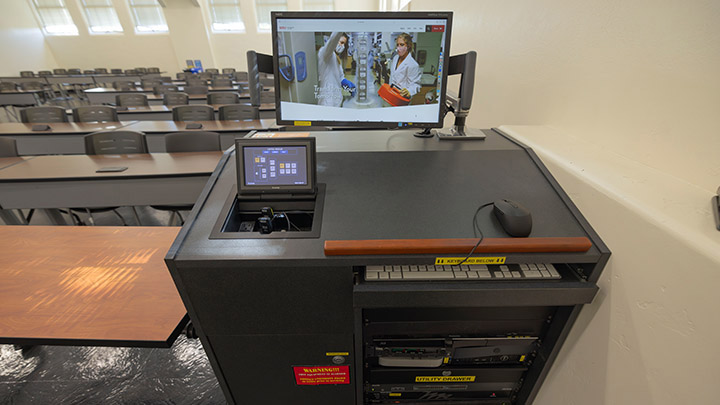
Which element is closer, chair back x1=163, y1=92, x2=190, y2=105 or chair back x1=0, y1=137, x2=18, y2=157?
chair back x1=0, y1=137, x2=18, y2=157

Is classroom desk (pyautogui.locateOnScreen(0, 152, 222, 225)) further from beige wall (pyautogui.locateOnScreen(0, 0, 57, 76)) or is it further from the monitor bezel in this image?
beige wall (pyautogui.locateOnScreen(0, 0, 57, 76))

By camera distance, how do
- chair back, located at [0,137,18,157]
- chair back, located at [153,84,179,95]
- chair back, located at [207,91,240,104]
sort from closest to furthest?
chair back, located at [0,137,18,157], chair back, located at [207,91,240,104], chair back, located at [153,84,179,95]

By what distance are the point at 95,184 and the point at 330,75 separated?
5.90 feet

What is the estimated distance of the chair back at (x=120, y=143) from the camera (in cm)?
218

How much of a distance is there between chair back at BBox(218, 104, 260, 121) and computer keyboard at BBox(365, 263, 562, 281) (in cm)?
298

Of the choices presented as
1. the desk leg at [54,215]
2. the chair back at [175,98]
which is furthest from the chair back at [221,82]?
the desk leg at [54,215]

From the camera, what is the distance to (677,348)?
1.75 feet

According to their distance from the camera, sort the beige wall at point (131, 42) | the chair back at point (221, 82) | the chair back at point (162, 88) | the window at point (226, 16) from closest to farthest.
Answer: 1. the chair back at point (162, 88)
2. the chair back at point (221, 82)
3. the beige wall at point (131, 42)
4. the window at point (226, 16)

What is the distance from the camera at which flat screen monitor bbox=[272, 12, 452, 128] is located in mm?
906

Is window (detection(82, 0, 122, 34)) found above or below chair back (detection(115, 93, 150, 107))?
above

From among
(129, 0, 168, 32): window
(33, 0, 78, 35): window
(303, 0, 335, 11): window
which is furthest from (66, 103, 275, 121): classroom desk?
(33, 0, 78, 35): window

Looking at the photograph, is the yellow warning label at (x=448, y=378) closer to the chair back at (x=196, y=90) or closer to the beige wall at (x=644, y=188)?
Result: the beige wall at (x=644, y=188)

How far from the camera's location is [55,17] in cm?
949

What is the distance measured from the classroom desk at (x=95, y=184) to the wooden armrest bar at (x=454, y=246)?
1.47 m
